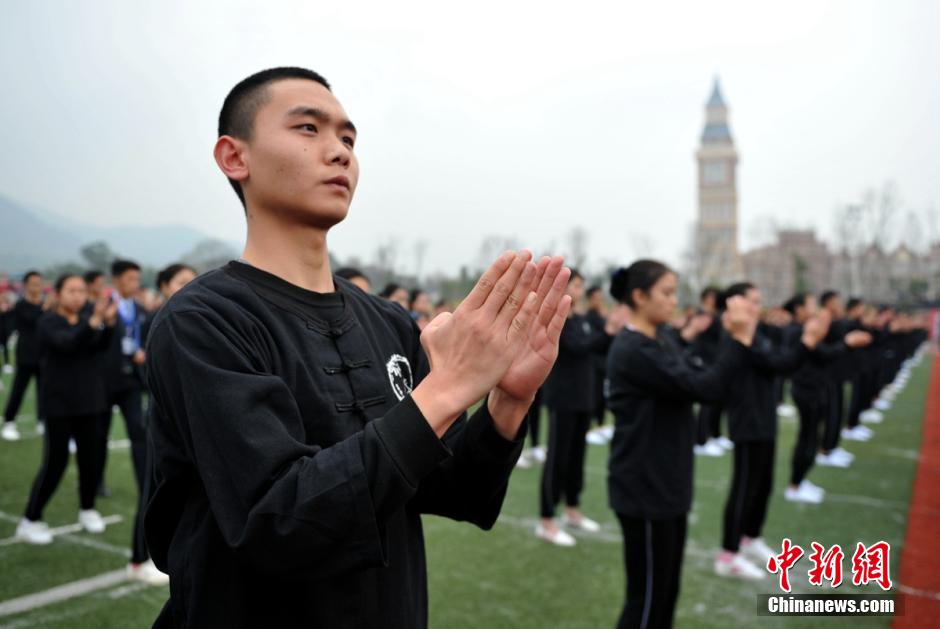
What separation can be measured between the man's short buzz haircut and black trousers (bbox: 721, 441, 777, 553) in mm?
5300

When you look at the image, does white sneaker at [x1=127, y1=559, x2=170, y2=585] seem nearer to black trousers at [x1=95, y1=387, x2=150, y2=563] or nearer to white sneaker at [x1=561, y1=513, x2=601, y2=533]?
black trousers at [x1=95, y1=387, x2=150, y2=563]

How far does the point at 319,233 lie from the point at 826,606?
16.4 feet

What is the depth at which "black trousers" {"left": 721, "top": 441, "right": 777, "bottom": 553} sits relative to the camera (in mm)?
5945

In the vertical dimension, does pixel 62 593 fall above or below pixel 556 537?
above

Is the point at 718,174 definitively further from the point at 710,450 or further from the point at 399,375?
the point at 399,375

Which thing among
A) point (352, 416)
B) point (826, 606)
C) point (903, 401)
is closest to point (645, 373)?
point (826, 606)

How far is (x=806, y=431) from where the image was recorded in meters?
8.70

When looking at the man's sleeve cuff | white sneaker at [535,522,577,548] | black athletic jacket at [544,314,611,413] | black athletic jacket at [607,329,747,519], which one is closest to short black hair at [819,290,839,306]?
black athletic jacket at [544,314,611,413]

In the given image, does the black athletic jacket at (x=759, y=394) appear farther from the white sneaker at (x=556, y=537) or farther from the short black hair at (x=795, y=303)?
the short black hair at (x=795, y=303)

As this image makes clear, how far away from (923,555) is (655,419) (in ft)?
13.3

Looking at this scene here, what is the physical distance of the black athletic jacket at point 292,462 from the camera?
1252 mm

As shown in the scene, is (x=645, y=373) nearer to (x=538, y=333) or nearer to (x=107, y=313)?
(x=538, y=333)

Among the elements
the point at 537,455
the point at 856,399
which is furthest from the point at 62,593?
the point at 856,399

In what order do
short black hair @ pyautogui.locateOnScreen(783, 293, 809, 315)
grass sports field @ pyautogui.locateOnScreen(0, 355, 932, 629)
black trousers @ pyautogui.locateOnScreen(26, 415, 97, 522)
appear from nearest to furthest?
1. grass sports field @ pyautogui.locateOnScreen(0, 355, 932, 629)
2. black trousers @ pyautogui.locateOnScreen(26, 415, 97, 522)
3. short black hair @ pyautogui.locateOnScreen(783, 293, 809, 315)
